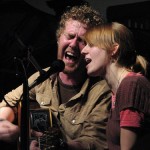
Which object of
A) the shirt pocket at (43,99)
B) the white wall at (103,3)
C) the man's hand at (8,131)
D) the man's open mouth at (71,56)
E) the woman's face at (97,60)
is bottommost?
the man's hand at (8,131)

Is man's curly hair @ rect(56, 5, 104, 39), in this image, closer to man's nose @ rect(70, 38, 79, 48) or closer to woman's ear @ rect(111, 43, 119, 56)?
man's nose @ rect(70, 38, 79, 48)

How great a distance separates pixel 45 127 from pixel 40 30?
1274mm

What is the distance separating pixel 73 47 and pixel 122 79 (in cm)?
74

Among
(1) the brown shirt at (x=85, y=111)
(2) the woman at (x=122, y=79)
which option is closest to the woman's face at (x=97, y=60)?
(2) the woman at (x=122, y=79)

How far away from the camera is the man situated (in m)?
2.08

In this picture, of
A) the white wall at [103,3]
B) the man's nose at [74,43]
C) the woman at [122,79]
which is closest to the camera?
the woman at [122,79]

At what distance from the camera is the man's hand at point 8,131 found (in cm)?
208

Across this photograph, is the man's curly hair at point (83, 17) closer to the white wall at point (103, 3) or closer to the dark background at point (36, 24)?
the dark background at point (36, 24)

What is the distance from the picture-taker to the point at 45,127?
81.4 inches

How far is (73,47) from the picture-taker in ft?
7.44

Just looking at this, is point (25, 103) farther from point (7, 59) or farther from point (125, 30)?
point (7, 59)

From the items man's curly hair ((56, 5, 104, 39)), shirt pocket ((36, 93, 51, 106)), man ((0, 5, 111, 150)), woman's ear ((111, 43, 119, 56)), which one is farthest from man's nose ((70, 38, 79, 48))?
woman's ear ((111, 43, 119, 56))

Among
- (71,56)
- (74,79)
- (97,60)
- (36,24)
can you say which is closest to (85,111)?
(74,79)

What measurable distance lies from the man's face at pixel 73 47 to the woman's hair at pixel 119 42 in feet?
1.89
